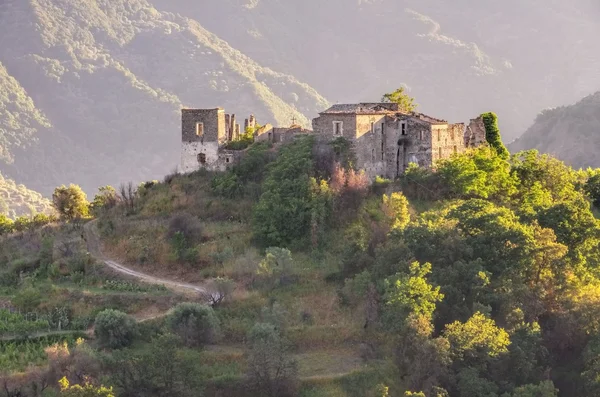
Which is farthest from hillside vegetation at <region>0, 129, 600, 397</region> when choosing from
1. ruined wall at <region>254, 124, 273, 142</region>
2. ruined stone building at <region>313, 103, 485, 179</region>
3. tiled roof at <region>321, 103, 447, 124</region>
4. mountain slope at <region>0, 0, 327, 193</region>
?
mountain slope at <region>0, 0, 327, 193</region>

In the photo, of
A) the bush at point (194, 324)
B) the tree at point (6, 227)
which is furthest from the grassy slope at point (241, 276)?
the tree at point (6, 227)

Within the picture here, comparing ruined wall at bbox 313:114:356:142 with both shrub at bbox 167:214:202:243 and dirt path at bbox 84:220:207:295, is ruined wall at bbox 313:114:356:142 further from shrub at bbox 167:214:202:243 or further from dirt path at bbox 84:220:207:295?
dirt path at bbox 84:220:207:295

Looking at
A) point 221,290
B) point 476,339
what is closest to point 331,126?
point 221,290

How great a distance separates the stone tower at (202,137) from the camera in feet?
161

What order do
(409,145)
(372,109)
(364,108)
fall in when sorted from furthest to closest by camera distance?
(372,109) < (364,108) < (409,145)

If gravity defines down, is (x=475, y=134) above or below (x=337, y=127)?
above

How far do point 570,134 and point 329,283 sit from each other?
3372 inches

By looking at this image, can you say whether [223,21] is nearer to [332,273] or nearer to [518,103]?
[518,103]

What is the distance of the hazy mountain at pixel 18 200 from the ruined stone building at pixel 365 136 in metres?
41.1

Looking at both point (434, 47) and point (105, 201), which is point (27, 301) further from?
point (434, 47)

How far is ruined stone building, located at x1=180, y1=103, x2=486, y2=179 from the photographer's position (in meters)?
46.1

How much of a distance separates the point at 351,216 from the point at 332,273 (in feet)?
15.6

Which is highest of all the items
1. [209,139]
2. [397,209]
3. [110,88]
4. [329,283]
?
[110,88]

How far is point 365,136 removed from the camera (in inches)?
1820
